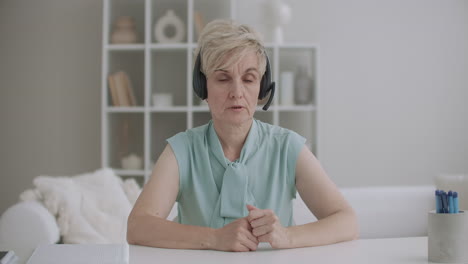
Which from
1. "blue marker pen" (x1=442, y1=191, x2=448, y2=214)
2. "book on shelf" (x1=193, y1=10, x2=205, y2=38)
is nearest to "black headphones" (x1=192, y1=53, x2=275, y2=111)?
"blue marker pen" (x1=442, y1=191, x2=448, y2=214)

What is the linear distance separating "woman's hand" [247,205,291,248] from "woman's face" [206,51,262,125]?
1.16ft

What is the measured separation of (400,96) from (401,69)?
197mm

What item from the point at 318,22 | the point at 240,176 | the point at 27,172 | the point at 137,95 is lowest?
the point at 27,172

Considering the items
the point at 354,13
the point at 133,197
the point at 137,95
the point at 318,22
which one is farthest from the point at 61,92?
the point at 354,13

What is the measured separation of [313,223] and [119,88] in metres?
2.81

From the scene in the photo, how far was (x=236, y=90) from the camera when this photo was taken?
152 centimetres

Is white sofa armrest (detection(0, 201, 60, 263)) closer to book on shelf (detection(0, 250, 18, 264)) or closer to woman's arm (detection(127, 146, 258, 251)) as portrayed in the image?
woman's arm (detection(127, 146, 258, 251))

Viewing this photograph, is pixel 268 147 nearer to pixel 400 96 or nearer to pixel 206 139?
pixel 206 139

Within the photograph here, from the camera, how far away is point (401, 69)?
4.30m

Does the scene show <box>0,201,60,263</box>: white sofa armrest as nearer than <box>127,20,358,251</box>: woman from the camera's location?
No

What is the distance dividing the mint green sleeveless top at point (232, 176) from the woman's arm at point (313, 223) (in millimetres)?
50

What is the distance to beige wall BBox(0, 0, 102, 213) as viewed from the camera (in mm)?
4293

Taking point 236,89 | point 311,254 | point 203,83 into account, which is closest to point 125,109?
point 203,83

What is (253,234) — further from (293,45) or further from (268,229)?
(293,45)
